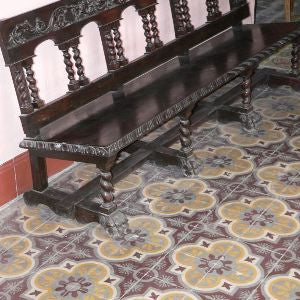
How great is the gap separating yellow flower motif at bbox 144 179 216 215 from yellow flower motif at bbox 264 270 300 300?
66 centimetres

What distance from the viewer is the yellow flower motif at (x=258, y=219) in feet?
9.05

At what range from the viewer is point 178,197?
3109 millimetres

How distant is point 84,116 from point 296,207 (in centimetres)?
117

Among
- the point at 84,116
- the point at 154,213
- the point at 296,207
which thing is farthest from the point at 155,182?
the point at 296,207

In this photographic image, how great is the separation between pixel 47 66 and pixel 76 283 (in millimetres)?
1309

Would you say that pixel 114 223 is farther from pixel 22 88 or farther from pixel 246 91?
pixel 246 91

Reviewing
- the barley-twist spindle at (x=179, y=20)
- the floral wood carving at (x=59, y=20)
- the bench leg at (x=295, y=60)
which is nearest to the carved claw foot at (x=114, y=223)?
the floral wood carving at (x=59, y=20)

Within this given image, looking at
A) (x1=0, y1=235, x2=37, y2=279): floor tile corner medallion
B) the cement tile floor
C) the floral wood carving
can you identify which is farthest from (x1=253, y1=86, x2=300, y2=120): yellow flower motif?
(x1=0, y1=235, x2=37, y2=279): floor tile corner medallion

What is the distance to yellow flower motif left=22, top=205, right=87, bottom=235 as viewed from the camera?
296cm

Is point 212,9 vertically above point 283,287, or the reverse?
point 212,9

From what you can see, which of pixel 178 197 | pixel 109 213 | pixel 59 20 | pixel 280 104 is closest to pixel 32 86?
pixel 59 20

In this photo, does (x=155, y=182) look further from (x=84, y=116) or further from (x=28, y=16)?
(x=28, y=16)

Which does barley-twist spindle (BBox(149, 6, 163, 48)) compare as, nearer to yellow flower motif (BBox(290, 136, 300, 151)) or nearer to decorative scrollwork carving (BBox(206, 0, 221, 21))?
decorative scrollwork carving (BBox(206, 0, 221, 21))

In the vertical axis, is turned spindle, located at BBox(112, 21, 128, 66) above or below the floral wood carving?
below
